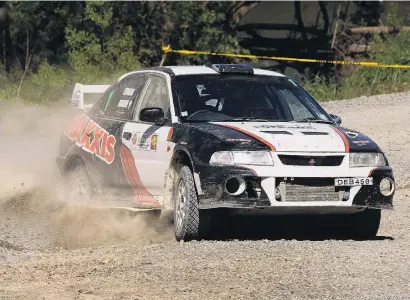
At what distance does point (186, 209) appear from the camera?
9.85 metres

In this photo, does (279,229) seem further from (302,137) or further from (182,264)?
(182,264)

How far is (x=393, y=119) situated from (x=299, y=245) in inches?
421

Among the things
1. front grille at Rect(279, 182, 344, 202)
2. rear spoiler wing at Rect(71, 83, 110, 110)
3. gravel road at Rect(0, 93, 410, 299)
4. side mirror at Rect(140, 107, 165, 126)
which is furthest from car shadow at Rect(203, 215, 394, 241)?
rear spoiler wing at Rect(71, 83, 110, 110)

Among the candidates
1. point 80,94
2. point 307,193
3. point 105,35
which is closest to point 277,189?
point 307,193

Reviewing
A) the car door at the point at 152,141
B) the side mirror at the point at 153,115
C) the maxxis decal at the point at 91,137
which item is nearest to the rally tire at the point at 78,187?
the maxxis decal at the point at 91,137

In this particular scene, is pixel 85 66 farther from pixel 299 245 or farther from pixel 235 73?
pixel 299 245

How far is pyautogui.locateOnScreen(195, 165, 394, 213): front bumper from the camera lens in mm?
9602

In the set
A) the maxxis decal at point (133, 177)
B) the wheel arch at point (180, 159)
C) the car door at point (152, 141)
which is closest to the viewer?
the wheel arch at point (180, 159)

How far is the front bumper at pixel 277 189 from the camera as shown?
31.5 feet

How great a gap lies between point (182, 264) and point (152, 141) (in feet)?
7.72

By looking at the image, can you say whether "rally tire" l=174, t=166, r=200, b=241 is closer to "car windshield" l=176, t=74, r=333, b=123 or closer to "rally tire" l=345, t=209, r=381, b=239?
"car windshield" l=176, t=74, r=333, b=123

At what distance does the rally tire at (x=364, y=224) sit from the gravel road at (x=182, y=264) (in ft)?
0.47

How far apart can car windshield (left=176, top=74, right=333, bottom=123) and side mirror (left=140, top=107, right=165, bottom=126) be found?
190mm

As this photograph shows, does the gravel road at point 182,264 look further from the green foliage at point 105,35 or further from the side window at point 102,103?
the green foliage at point 105,35
